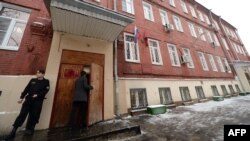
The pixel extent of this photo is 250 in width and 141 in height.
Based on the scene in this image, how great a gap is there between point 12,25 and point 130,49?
18.4ft

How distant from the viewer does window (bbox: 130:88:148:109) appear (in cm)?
696

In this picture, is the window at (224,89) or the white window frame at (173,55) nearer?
the white window frame at (173,55)

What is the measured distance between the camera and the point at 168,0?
1278cm

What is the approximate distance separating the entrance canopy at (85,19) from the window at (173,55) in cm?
567

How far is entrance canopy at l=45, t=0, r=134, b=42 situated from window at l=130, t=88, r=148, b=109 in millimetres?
3230

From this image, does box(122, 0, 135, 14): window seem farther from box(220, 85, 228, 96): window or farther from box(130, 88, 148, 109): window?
box(220, 85, 228, 96): window

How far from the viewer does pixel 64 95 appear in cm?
518

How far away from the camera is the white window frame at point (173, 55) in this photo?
396 inches

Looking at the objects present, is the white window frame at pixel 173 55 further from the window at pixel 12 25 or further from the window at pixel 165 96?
the window at pixel 12 25

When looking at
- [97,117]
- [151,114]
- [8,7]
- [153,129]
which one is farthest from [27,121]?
[151,114]

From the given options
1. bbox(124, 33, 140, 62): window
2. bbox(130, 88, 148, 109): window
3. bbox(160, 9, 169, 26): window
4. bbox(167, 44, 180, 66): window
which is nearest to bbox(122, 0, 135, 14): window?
bbox(124, 33, 140, 62): window

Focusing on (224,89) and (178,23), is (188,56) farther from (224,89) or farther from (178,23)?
(224,89)

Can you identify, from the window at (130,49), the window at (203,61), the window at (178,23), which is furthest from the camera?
the window at (203,61)

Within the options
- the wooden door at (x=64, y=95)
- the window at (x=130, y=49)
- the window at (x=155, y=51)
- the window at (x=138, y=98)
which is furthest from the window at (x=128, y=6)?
the wooden door at (x=64, y=95)
